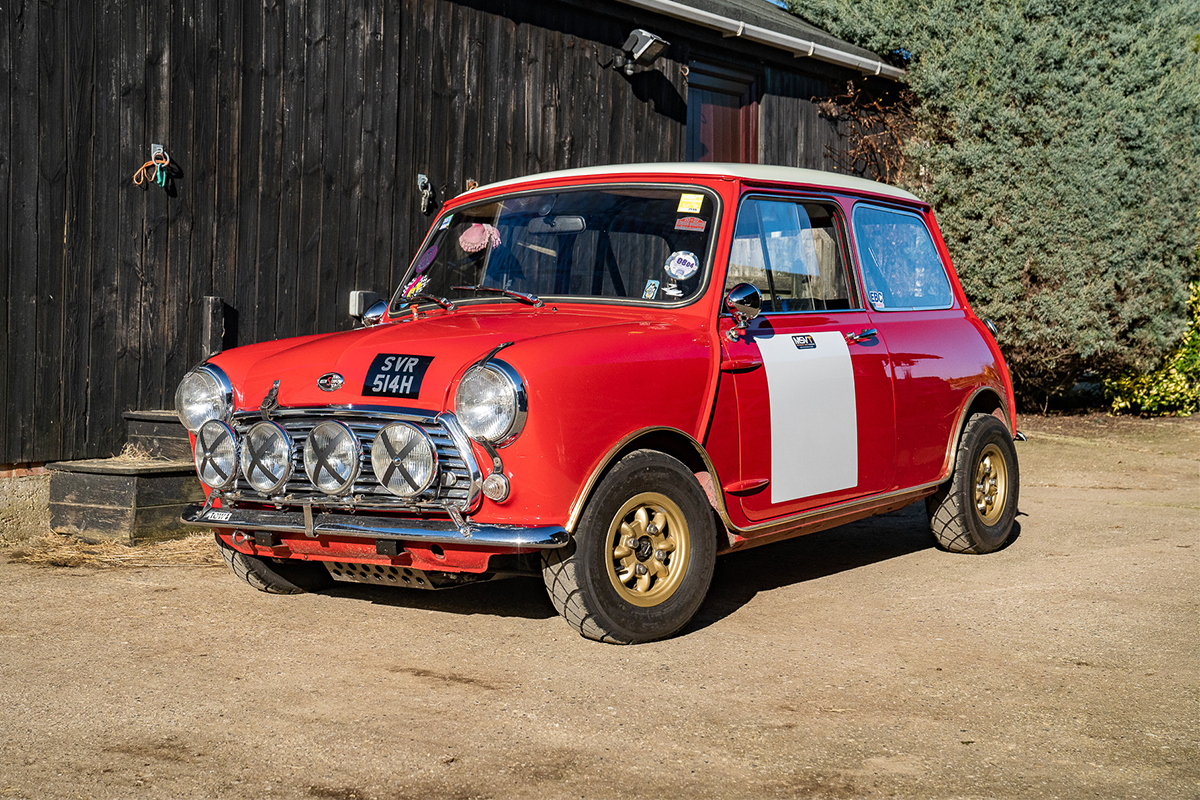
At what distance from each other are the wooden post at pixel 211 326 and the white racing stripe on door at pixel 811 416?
4.01m

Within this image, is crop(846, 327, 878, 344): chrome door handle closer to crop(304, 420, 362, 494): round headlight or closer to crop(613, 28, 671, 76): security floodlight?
crop(304, 420, 362, 494): round headlight

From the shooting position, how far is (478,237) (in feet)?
18.6

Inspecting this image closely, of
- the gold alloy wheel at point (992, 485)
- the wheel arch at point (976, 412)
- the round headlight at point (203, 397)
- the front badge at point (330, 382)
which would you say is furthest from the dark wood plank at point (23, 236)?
the gold alloy wheel at point (992, 485)

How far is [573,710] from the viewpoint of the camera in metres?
3.75

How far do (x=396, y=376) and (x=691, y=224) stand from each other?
4.82 feet

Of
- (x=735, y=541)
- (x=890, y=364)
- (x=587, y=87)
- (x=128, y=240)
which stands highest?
(x=587, y=87)

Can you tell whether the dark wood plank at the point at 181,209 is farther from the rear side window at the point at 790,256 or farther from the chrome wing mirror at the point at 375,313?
the rear side window at the point at 790,256

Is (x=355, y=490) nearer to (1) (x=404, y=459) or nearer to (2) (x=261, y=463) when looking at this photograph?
(1) (x=404, y=459)

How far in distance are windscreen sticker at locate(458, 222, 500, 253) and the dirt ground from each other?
5.15 feet

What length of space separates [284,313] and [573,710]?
514 centimetres

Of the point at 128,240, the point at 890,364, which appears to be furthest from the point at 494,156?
the point at 890,364

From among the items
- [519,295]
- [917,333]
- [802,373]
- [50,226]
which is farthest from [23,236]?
[917,333]

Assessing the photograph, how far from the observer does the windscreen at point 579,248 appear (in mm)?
5035

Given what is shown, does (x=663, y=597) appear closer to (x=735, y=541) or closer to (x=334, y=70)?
(x=735, y=541)
